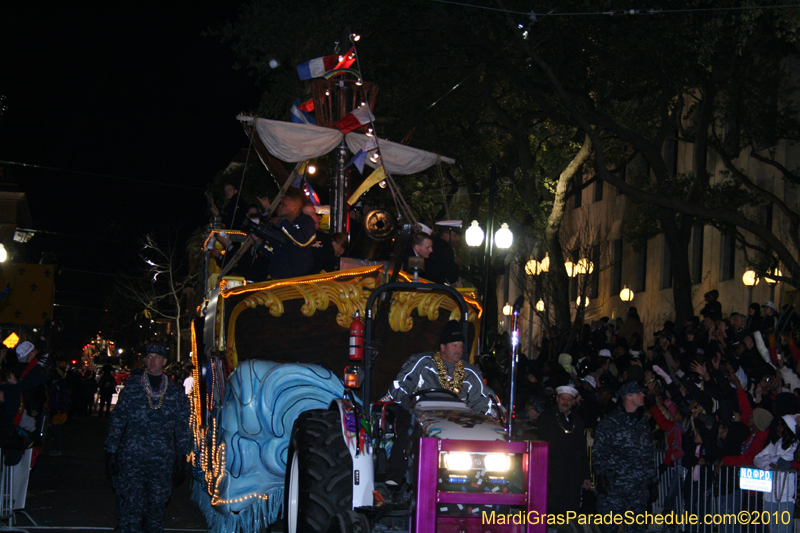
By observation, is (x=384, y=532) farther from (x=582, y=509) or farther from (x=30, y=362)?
(x=30, y=362)

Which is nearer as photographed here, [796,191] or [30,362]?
[30,362]

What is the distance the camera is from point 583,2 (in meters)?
18.4

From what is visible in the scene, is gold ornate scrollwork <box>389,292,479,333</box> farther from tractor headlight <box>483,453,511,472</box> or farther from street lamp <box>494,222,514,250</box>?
street lamp <box>494,222,514,250</box>

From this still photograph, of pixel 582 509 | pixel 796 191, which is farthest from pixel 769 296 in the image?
pixel 582 509

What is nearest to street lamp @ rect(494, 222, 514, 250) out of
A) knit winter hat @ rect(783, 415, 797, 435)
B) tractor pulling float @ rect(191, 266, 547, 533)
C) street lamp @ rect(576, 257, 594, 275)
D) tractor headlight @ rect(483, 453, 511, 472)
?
tractor pulling float @ rect(191, 266, 547, 533)

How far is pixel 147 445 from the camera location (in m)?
8.08

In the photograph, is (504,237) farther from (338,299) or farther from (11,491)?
(11,491)

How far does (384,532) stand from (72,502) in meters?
6.70

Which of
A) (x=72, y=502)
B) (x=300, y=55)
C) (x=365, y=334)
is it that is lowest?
(x=72, y=502)

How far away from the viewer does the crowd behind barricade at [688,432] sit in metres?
9.10

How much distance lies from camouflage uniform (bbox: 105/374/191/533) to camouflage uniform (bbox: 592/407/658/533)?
413cm

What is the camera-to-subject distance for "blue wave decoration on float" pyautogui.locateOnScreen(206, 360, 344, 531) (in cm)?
888

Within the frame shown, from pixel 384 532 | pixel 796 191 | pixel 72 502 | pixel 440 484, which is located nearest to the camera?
pixel 440 484

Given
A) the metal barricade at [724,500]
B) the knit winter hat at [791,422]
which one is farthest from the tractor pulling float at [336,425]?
the knit winter hat at [791,422]
